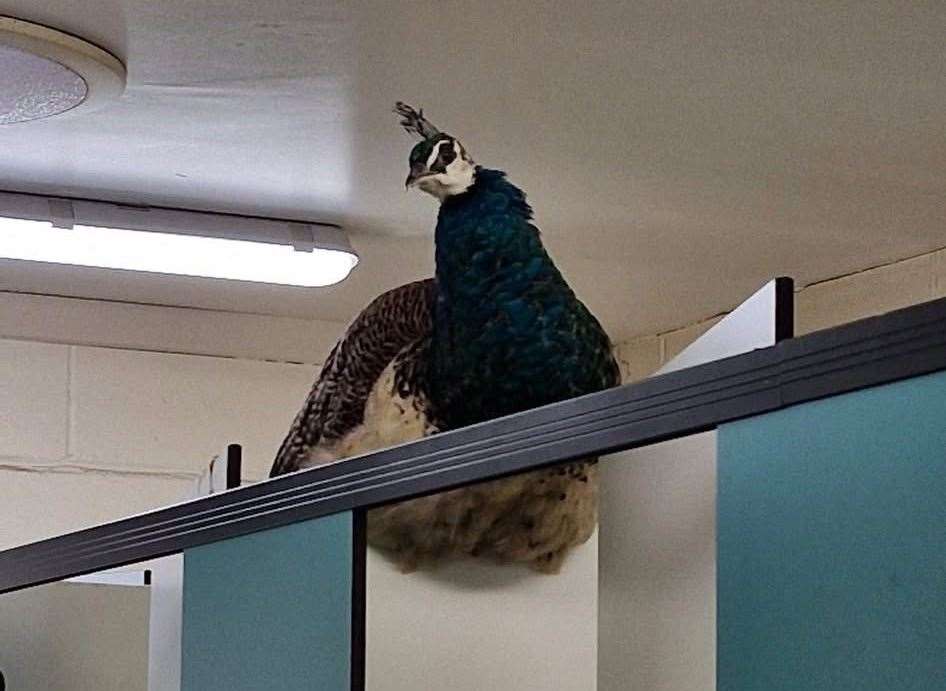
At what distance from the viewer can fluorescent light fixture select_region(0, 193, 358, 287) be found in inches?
94.4

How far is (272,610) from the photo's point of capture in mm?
1416

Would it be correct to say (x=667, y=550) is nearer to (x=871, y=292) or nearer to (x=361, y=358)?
(x=361, y=358)

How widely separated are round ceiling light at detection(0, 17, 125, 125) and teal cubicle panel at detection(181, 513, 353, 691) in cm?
56

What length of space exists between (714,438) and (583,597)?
392mm

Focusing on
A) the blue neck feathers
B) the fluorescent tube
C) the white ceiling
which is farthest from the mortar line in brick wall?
the blue neck feathers

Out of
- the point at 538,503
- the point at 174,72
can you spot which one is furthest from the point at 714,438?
the point at 174,72

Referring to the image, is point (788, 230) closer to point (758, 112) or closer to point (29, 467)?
point (758, 112)

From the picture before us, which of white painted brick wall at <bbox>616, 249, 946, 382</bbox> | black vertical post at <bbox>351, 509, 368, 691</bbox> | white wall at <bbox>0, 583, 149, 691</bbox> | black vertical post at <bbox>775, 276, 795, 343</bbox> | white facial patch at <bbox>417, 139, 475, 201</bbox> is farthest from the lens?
white painted brick wall at <bbox>616, 249, 946, 382</bbox>

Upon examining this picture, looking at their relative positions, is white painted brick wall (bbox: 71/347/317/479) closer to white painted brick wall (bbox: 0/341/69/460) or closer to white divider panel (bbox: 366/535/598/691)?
white painted brick wall (bbox: 0/341/69/460)

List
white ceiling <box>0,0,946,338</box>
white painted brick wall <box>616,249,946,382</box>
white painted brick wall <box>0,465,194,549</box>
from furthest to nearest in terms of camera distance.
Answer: white painted brick wall <box>0,465,194,549</box> → white painted brick wall <box>616,249,946,382</box> → white ceiling <box>0,0,946,338</box>

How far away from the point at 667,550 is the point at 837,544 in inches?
16.5

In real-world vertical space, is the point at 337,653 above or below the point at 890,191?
below

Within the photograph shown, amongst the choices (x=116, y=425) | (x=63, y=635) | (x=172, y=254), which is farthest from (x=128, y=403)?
(x=63, y=635)

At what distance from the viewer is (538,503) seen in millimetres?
1274
